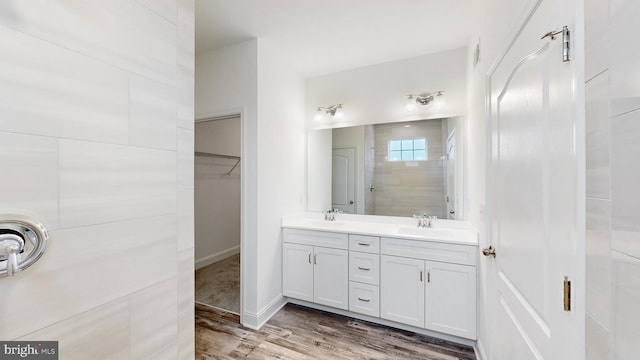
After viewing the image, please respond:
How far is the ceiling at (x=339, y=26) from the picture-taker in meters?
1.91

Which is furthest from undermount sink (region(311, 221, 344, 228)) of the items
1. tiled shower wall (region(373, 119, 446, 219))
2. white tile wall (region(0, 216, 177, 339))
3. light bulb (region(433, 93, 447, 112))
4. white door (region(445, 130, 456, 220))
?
white tile wall (region(0, 216, 177, 339))

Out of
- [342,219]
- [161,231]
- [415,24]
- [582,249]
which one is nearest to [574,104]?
[582,249]

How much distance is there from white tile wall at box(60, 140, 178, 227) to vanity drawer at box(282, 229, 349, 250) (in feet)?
5.47

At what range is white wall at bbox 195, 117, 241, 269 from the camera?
3883mm

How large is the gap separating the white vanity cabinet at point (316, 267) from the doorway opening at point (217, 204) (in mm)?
1043

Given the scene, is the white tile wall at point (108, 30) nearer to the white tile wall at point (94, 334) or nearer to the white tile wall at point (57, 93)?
the white tile wall at point (57, 93)

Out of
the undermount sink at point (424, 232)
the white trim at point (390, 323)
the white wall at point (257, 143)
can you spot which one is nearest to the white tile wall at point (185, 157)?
the white wall at point (257, 143)

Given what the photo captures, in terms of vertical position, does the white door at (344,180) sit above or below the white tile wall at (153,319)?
above

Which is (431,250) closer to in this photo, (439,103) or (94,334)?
(439,103)

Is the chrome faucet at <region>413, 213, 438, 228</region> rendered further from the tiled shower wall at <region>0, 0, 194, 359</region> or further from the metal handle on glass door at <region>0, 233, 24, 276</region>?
the metal handle on glass door at <region>0, 233, 24, 276</region>

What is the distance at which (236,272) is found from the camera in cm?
368

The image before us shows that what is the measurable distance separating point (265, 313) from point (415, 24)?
9.63 feet

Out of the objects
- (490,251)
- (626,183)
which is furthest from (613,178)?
(490,251)

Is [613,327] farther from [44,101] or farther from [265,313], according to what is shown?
[265,313]
